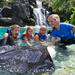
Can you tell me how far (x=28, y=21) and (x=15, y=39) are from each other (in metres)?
20.4

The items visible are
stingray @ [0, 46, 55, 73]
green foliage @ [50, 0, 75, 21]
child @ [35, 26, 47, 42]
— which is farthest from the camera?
green foliage @ [50, 0, 75, 21]

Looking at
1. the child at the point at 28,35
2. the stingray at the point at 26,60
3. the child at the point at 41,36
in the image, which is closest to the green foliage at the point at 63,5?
the child at the point at 41,36

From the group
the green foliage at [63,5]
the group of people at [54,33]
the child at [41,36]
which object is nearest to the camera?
the group of people at [54,33]

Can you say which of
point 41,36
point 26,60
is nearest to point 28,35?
point 41,36

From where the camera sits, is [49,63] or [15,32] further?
[15,32]

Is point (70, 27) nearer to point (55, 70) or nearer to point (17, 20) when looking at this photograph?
point (55, 70)

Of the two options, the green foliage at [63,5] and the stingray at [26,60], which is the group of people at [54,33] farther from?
the green foliage at [63,5]

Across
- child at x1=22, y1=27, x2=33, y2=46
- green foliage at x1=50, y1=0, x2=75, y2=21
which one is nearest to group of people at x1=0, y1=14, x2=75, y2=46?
child at x1=22, y1=27, x2=33, y2=46

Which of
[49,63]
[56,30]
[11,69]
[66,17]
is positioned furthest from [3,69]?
[66,17]

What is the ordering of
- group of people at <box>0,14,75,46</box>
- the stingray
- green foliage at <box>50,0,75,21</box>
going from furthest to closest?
green foliage at <box>50,0,75,21</box> < group of people at <box>0,14,75,46</box> < the stingray

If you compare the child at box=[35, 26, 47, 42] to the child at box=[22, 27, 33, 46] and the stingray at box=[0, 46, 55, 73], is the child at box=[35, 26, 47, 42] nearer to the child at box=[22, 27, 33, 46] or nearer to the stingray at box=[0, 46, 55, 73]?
the child at box=[22, 27, 33, 46]

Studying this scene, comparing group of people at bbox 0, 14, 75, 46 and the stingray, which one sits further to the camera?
group of people at bbox 0, 14, 75, 46

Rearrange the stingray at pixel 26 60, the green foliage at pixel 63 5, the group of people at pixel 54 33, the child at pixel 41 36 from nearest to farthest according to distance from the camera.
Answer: the stingray at pixel 26 60, the group of people at pixel 54 33, the child at pixel 41 36, the green foliage at pixel 63 5

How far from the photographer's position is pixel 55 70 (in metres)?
3.30
